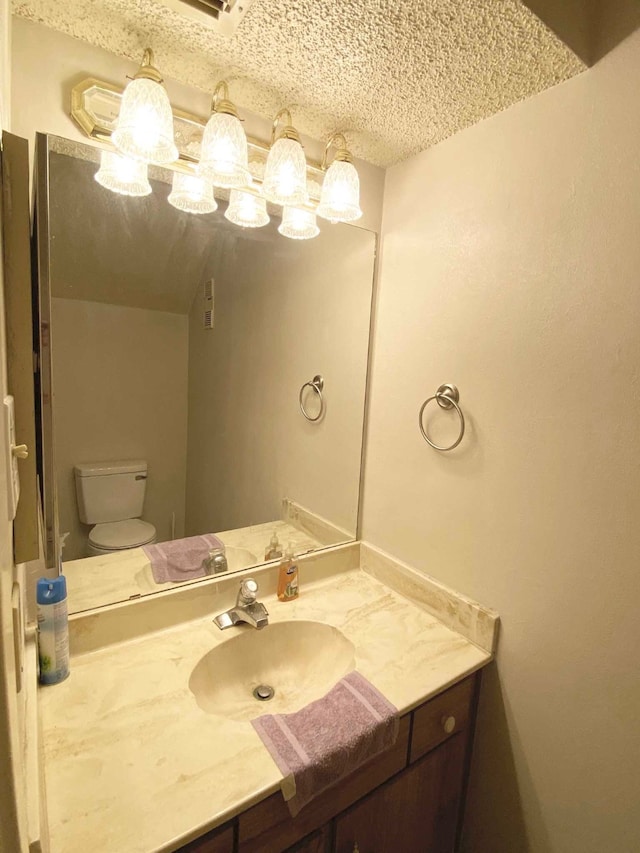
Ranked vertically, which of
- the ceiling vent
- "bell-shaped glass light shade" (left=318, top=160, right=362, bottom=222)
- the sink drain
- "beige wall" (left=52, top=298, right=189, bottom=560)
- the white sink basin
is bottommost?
the sink drain

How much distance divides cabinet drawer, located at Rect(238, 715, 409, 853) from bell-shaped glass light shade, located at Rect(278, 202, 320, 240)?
1.38m

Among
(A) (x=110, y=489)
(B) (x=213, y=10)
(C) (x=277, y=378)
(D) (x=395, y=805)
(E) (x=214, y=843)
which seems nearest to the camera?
(E) (x=214, y=843)

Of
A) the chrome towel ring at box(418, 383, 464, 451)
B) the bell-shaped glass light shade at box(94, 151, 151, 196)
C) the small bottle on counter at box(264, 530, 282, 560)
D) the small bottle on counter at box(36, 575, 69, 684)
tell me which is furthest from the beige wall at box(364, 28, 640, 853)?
the small bottle on counter at box(36, 575, 69, 684)

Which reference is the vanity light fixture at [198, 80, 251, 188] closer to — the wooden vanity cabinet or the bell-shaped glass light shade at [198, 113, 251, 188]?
the bell-shaped glass light shade at [198, 113, 251, 188]

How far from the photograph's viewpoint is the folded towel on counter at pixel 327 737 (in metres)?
0.76

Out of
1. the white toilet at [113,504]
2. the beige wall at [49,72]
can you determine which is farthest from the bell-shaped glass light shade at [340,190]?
the white toilet at [113,504]

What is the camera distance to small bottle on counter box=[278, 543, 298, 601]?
130 centimetres

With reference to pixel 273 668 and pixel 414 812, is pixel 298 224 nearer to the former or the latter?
pixel 273 668

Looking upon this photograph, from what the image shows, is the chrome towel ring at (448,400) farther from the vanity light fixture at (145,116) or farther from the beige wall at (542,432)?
the vanity light fixture at (145,116)

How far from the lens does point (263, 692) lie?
1123 millimetres

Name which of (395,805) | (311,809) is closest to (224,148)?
(311,809)

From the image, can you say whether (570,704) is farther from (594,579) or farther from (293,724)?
(293,724)

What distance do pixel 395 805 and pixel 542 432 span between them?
0.95 meters

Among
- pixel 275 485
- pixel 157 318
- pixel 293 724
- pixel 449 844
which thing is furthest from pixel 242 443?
pixel 449 844
